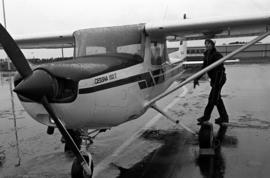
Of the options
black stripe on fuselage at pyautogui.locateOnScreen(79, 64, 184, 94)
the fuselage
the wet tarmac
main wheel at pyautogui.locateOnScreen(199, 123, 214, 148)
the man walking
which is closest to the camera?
the fuselage

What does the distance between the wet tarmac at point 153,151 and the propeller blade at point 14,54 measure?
196 centimetres

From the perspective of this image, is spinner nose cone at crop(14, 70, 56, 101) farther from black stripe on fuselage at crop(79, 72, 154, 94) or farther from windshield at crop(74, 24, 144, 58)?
windshield at crop(74, 24, 144, 58)

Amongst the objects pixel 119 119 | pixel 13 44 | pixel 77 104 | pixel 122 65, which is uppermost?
pixel 13 44

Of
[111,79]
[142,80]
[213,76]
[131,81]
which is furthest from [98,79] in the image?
[213,76]

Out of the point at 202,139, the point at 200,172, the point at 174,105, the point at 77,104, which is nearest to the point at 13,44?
the point at 77,104

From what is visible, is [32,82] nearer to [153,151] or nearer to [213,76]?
[153,151]

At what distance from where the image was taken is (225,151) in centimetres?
547

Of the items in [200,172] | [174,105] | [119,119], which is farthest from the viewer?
[174,105]

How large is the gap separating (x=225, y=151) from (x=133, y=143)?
68.1 inches

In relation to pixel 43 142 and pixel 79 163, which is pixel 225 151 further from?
pixel 43 142

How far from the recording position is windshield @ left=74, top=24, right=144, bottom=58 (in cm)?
498

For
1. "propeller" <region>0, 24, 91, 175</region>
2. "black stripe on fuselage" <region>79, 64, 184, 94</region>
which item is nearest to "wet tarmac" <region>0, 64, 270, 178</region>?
"black stripe on fuselage" <region>79, 64, 184, 94</region>

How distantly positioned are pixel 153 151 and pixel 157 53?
1.83m

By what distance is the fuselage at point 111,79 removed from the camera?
3.49m
